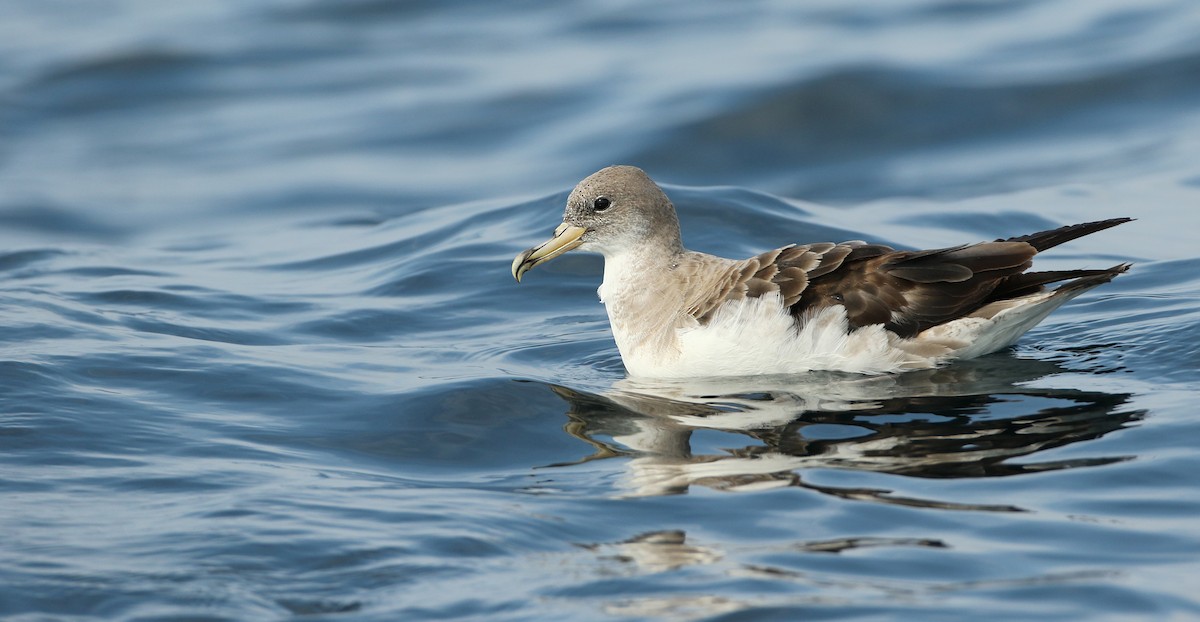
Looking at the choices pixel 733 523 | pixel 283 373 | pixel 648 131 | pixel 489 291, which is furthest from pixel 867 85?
pixel 733 523

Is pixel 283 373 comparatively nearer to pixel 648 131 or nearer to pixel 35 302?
pixel 35 302

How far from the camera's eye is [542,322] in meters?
9.74

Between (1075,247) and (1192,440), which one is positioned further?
(1075,247)

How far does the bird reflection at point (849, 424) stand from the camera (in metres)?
6.16

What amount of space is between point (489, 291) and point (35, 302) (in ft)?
9.77

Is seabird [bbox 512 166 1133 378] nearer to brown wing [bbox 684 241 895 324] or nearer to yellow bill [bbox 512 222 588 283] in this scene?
brown wing [bbox 684 241 895 324]

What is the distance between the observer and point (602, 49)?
17422 mm

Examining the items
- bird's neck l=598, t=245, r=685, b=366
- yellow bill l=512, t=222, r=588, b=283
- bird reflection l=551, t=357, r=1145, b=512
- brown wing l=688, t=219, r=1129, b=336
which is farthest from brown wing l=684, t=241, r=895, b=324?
yellow bill l=512, t=222, r=588, b=283

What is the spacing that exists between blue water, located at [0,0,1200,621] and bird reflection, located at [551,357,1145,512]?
0.03 meters

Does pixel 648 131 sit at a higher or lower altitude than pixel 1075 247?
higher

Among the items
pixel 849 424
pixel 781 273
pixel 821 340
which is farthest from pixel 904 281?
pixel 849 424

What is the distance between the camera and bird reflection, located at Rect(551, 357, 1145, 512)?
6160 mm

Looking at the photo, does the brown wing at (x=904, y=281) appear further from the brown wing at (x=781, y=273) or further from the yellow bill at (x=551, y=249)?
the yellow bill at (x=551, y=249)

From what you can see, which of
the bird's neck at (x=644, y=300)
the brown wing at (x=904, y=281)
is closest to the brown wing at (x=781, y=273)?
the brown wing at (x=904, y=281)
